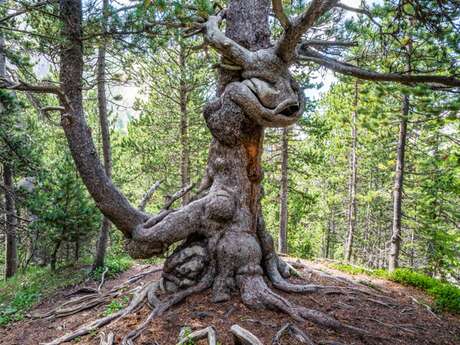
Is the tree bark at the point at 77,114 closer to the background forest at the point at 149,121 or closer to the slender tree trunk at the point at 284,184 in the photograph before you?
the background forest at the point at 149,121

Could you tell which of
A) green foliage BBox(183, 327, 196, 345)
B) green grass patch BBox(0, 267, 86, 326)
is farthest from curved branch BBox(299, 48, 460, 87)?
green grass patch BBox(0, 267, 86, 326)

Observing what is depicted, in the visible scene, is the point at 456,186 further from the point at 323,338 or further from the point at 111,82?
the point at 111,82

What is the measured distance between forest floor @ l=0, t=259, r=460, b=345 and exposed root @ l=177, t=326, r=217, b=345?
0.23 ft

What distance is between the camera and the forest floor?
3.43m

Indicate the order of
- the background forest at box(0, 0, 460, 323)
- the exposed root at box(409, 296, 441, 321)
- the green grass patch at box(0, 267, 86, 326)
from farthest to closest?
the green grass patch at box(0, 267, 86, 326), the exposed root at box(409, 296, 441, 321), the background forest at box(0, 0, 460, 323)

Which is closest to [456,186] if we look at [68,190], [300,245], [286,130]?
[286,130]

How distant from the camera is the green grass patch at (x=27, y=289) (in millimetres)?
6141

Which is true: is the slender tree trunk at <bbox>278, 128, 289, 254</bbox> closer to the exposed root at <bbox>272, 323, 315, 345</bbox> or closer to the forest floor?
the forest floor

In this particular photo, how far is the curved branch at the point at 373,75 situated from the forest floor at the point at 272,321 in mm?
3016

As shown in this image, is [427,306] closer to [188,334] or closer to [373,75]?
[373,75]

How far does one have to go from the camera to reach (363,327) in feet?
12.0

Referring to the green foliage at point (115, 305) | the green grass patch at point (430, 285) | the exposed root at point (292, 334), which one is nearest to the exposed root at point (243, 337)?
the exposed root at point (292, 334)

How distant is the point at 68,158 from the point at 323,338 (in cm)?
850

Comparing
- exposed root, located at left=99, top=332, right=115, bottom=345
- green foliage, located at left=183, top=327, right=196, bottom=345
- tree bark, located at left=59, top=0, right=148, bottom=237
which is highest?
tree bark, located at left=59, top=0, right=148, bottom=237
